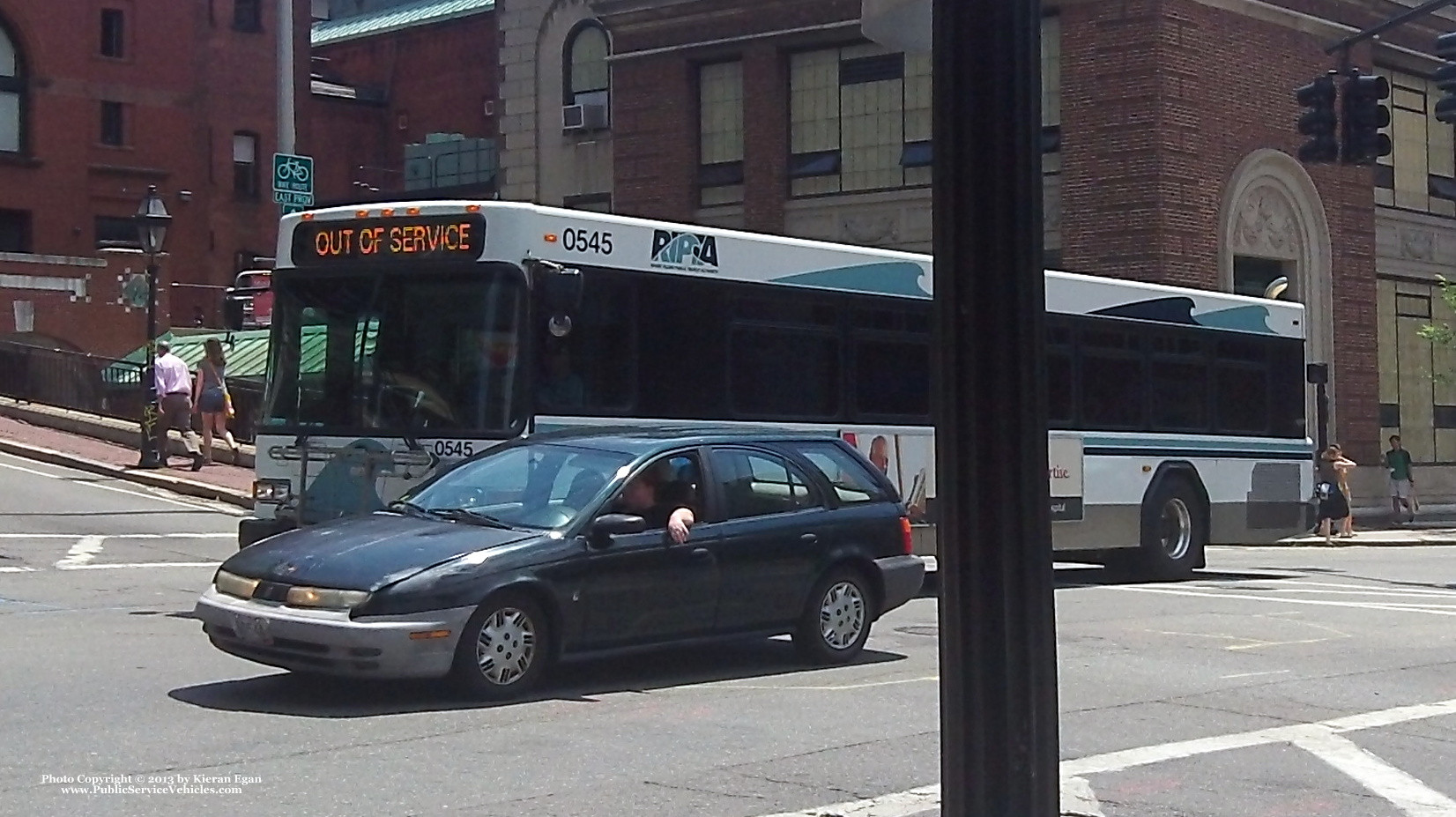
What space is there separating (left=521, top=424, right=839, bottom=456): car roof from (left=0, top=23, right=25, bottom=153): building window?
153ft

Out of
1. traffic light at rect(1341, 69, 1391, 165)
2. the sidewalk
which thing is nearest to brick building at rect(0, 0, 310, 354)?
the sidewalk

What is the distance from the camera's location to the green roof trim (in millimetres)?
64375

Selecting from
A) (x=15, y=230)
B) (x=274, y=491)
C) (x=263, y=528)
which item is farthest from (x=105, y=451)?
(x=15, y=230)

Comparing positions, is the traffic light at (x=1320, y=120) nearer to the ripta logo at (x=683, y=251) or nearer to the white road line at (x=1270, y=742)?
the ripta logo at (x=683, y=251)

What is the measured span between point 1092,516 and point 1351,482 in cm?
1710

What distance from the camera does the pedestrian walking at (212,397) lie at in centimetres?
2641

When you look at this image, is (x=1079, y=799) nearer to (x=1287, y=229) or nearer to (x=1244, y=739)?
(x=1244, y=739)

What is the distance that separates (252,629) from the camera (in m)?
9.86

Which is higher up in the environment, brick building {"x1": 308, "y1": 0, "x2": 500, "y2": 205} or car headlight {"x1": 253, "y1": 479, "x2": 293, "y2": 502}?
brick building {"x1": 308, "y1": 0, "x2": 500, "y2": 205}

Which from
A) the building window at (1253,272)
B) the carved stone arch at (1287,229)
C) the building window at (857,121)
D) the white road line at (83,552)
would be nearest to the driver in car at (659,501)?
the white road line at (83,552)

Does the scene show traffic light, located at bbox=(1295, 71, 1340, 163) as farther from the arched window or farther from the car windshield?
the arched window

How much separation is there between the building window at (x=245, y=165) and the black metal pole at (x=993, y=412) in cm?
5715

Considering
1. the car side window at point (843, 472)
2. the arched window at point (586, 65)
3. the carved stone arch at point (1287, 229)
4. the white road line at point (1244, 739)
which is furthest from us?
the arched window at point (586, 65)

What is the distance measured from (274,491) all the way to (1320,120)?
42.6ft
